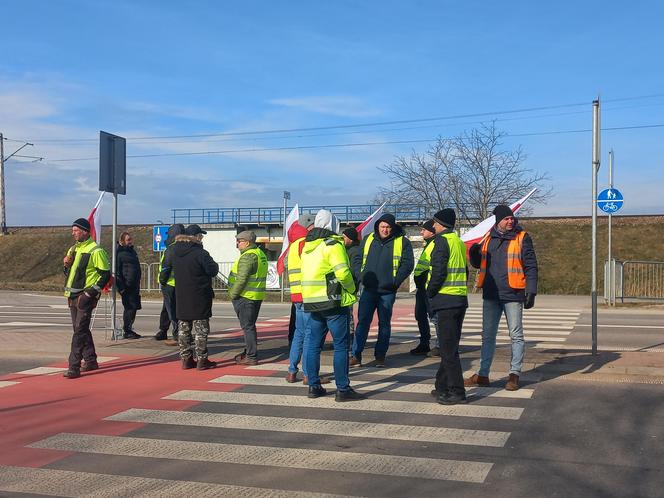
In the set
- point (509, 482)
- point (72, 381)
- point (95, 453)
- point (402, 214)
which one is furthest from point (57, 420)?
point (402, 214)

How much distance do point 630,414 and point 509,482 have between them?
243 centimetres

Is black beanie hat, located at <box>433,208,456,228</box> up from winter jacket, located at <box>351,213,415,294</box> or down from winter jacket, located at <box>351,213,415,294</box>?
up

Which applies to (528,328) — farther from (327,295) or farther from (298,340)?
(327,295)

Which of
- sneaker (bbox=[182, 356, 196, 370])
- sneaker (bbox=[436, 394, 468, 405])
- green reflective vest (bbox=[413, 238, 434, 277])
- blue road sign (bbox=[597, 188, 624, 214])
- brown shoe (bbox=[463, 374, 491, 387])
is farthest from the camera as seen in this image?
blue road sign (bbox=[597, 188, 624, 214])

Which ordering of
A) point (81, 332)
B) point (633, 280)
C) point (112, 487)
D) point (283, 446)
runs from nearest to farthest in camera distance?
point (112, 487), point (283, 446), point (81, 332), point (633, 280)

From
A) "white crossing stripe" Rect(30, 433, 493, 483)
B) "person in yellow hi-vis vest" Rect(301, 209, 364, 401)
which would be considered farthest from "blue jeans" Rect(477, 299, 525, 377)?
"white crossing stripe" Rect(30, 433, 493, 483)

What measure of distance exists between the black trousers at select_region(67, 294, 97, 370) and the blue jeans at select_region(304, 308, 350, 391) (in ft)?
10.5

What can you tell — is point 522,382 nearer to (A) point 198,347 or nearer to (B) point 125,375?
(A) point 198,347

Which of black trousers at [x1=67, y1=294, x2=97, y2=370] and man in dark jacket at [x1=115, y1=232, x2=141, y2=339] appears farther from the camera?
man in dark jacket at [x1=115, y1=232, x2=141, y2=339]

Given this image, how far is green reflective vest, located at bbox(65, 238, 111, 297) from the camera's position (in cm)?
911

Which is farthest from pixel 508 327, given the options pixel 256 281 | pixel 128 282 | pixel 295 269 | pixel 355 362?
pixel 128 282

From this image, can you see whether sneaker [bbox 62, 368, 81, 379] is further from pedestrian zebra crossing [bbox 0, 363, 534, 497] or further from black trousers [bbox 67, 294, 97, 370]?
pedestrian zebra crossing [bbox 0, 363, 534, 497]

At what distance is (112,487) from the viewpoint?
4.73m

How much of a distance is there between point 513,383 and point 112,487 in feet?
14.9
